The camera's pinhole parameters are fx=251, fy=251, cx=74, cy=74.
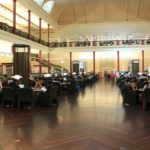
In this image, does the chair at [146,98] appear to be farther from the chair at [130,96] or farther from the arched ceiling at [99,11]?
the arched ceiling at [99,11]

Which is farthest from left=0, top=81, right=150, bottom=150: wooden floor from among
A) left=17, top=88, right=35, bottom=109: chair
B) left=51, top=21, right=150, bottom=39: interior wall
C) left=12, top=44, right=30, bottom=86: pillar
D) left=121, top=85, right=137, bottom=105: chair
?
left=51, top=21, right=150, bottom=39: interior wall

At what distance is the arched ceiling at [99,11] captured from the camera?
2796 centimetres

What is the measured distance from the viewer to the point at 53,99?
9.34 metres

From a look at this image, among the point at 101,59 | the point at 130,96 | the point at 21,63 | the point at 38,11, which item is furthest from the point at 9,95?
the point at 101,59

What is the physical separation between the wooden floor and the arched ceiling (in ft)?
69.7

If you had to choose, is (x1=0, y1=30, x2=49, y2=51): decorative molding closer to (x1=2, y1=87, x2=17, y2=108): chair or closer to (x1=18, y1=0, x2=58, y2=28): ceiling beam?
(x1=18, y1=0, x2=58, y2=28): ceiling beam

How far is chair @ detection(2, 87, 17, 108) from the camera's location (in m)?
8.66

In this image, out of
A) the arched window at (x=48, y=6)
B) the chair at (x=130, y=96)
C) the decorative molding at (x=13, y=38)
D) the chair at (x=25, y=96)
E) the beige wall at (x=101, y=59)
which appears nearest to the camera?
the chair at (x=25, y=96)

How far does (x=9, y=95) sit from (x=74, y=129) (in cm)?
395

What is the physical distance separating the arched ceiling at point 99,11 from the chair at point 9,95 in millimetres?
19700

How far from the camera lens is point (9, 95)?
876cm

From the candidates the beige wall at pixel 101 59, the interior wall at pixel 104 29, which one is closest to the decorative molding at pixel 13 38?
the interior wall at pixel 104 29

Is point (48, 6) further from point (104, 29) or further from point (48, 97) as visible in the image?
point (48, 97)

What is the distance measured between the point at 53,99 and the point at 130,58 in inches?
925
